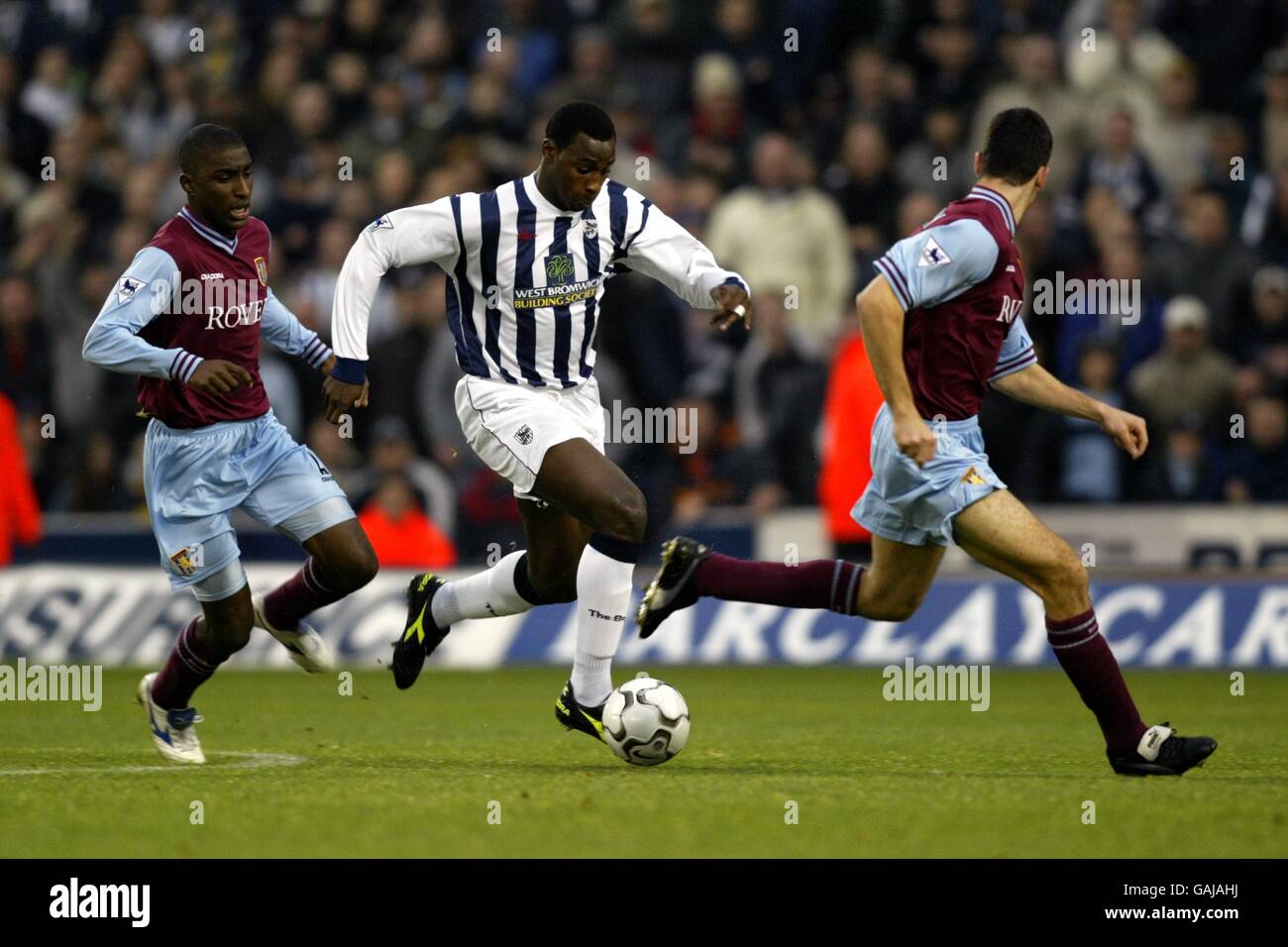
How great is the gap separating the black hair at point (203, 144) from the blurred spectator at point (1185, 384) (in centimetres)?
733

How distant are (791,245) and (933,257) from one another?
6.86 meters

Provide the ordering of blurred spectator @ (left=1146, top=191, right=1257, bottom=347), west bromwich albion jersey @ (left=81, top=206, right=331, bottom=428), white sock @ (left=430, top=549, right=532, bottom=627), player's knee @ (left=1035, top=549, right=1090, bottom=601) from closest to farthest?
player's knee @ (left=1035, top=549, right=1090, bottom=601)
west bromwich albion jersey @ (left=81, top=206, right=331, bottom=428)
white sock @ (left=430, top=549, right=532, bottom=627)
blurred spectator @ (left=1146, top=191, right=1257, bottom=347)

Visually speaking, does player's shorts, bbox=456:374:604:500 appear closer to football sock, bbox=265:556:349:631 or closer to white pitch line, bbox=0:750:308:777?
football sock, bbox=265:556:349:631

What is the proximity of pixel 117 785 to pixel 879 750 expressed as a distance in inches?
113

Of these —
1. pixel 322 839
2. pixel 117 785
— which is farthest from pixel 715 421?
pixel 322 839

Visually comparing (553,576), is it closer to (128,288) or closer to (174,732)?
(174,732)

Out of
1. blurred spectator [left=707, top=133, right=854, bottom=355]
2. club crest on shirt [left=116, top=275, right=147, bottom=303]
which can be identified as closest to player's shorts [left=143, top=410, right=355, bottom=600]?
club crest on shirt [left=116, top=275, right=147, bottom=303]

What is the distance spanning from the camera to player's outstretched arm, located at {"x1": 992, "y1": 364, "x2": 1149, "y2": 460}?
7070 millimetres

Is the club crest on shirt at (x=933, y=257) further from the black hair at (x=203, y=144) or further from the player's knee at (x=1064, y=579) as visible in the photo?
the black hair at (x=203, y=144)

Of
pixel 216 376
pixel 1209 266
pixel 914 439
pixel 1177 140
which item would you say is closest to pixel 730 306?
pixel 914 439

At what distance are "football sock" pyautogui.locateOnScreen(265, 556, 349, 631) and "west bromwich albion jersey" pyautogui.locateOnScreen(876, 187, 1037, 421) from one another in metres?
2.38

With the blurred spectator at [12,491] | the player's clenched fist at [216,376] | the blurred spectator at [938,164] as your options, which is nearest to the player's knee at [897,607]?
the player's clenched fist at [216,376]

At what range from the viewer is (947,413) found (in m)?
7.01
